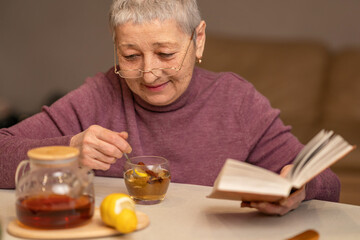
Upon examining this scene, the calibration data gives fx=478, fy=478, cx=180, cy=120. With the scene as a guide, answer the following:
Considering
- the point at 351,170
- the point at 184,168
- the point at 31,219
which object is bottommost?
the point at 351,170

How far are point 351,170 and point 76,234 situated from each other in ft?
7.09

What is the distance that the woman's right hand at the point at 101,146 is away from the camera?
1305 mm

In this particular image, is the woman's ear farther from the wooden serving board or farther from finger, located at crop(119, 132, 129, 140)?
the wooden serving board

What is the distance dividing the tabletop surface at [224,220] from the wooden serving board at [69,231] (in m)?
0.02

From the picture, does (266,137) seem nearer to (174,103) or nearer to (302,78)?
(174,103)

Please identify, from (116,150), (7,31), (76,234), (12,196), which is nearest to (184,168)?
(116,150)

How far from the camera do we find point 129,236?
3.53ft

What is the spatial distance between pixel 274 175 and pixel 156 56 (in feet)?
2.25

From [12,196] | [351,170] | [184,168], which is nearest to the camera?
[12,196]

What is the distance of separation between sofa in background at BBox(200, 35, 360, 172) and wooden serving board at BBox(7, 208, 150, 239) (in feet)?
7.35

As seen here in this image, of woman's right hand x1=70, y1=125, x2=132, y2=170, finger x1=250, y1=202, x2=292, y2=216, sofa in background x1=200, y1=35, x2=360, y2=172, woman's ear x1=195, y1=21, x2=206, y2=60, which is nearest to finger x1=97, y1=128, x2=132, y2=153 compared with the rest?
woman's right hand x1=70, y1=125, x2=132, y2=170

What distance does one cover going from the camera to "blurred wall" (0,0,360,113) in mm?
3592

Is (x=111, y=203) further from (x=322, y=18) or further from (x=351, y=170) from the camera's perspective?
(x=322, y=18)

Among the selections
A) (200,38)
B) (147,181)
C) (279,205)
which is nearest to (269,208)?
(279,205)
